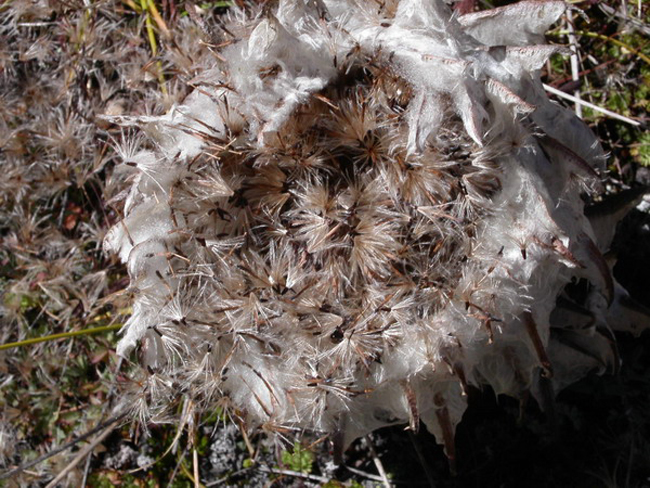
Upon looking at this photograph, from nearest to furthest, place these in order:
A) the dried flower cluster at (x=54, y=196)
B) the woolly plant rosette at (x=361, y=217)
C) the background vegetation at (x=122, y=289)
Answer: the woolly plant rosette at (x=361, y=217), the background vegetation at (x=122, y=289), the dried flower cluster at (x=54, y=196)

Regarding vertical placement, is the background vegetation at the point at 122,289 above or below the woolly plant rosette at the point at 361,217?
below

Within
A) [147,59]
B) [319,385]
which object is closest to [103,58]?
[147,59]

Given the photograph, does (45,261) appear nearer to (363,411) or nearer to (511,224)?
(363,411)

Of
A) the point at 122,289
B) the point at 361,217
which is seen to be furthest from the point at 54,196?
the point at 361,217

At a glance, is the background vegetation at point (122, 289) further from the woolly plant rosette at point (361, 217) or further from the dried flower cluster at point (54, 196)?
the woolly plant rosette at point (361, 217)

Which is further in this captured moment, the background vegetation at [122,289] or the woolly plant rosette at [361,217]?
the background vegetation at [122,289]

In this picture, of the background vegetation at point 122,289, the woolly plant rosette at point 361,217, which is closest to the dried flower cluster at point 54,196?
the background vegetation at point 122,289
